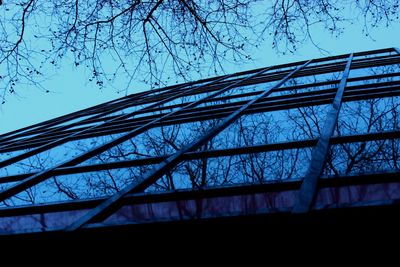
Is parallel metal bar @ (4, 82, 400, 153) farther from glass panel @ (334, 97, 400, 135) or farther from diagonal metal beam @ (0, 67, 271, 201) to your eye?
diagonal metal beam @ (0, 67, 271, 201)

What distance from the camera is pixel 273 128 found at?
7.14 metres

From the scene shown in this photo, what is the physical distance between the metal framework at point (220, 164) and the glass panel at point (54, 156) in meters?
0.04

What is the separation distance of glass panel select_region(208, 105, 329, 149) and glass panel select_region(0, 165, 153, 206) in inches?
53.0

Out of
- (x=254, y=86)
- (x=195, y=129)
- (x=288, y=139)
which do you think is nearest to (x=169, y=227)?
(x=288, y=139)

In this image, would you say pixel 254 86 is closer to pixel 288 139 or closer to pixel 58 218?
pixel 288 139

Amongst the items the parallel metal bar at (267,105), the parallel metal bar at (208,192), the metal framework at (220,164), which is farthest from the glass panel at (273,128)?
the parallel metal bar at (208,192)

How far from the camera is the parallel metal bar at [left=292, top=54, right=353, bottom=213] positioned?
3404mm

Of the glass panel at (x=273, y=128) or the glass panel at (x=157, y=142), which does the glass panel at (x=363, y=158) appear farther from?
the glass panel at (x=157, y=142)

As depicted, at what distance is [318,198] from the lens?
11.7 feet

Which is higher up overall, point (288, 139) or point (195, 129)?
point (195, 129)

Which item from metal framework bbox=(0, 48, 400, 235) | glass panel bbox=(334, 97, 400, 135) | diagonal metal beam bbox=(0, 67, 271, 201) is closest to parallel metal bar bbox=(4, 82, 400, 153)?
metal framework bbox=(0, 48, 400, 235)

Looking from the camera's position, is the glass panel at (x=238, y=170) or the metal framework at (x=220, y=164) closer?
the metal framework at (x=220, y=164)

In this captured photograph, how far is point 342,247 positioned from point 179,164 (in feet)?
10.5

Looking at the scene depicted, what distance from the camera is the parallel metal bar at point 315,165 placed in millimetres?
3404
